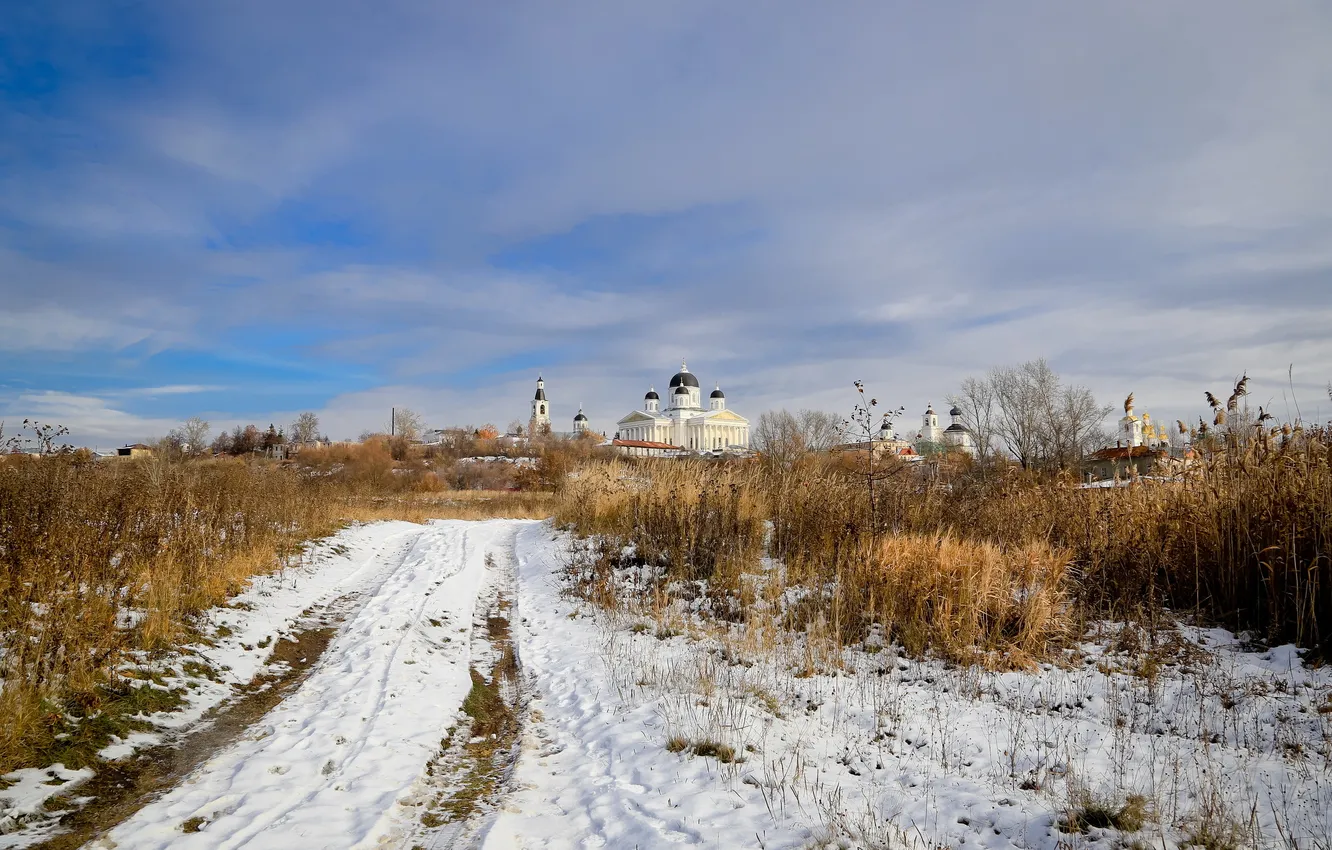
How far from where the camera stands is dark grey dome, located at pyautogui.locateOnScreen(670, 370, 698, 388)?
124 metres

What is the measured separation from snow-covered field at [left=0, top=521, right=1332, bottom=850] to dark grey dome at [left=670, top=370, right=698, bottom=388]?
11716 centimetres

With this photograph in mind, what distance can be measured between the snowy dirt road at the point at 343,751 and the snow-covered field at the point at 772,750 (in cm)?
2

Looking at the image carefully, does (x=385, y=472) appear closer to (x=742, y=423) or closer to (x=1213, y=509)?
(x=1213, y=509)

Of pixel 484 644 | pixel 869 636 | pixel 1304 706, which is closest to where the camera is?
pixel 1304 706

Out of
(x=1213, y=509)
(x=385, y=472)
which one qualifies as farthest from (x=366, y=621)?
(x=385, y=472)

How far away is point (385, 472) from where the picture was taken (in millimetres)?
46062

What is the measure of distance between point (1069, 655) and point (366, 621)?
24.7ft

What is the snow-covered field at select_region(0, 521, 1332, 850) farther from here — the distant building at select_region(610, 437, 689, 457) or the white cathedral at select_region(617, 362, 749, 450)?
the white cathedral at select_region(617, 362, 749, 450)

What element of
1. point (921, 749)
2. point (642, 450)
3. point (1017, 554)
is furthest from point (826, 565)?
point (642, 450)

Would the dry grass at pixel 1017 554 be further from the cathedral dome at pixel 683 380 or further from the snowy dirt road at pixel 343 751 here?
the cathedral dome at pixel 683 380

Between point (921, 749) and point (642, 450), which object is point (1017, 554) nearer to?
point (921, 749)

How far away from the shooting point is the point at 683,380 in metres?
125

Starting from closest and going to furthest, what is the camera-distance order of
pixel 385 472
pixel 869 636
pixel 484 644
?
pixel 869 636 < pixel 484 644 < pixel 385 472

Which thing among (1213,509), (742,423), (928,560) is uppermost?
(742,423)
